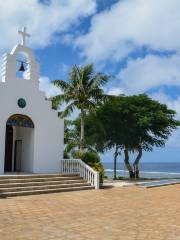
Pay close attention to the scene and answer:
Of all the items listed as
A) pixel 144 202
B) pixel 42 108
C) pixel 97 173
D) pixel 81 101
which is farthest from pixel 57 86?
pixel 144 202

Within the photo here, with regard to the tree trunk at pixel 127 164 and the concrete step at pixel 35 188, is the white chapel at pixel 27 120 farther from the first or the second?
the tree trunk at pixel 127 164

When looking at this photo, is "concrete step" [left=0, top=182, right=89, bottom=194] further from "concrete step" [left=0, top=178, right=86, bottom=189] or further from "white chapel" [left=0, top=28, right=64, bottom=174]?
"white chapel" [left=0, top=28, right=64, bottom=174]

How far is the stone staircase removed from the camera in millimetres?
13105

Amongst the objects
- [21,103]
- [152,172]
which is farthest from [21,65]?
[152,172]

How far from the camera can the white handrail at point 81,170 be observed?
1598 cm

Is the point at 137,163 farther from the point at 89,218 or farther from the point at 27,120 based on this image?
the point at 89,218

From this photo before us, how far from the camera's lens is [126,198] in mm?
12633

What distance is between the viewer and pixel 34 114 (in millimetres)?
17484

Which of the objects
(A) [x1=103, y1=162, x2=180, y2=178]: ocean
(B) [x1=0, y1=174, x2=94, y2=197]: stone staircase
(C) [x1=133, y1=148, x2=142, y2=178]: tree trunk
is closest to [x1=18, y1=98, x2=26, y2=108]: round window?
(B) [x1=0, y1=174, x2=94, y2=197]: stone staircase

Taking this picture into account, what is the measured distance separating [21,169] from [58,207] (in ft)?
27.1

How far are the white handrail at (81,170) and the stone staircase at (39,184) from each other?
0.25 meters

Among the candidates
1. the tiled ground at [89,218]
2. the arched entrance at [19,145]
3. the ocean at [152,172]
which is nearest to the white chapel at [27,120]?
the arched entrance at [19,145]

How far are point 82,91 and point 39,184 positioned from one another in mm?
7777

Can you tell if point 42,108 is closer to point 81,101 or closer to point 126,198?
point 81,101
